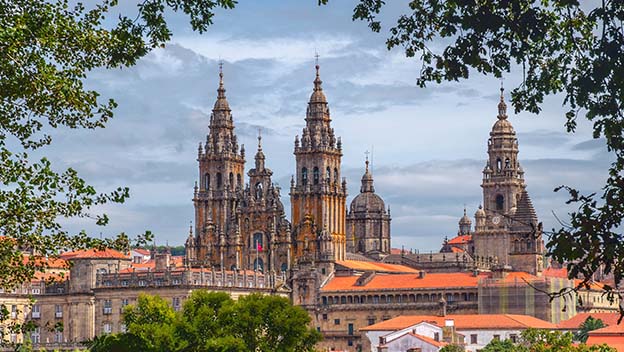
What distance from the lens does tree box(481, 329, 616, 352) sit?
291 ft

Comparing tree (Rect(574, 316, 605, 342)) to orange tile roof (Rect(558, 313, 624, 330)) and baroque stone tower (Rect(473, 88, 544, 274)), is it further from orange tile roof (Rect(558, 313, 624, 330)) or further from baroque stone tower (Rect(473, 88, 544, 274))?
baroque stone tower (Rect(473, 88, 544, 274))

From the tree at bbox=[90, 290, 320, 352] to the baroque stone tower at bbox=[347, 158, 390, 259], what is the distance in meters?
75.1

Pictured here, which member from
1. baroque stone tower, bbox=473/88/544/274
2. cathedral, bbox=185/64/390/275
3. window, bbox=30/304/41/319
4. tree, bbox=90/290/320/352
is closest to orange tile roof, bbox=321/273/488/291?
cathedral, bbox=185/64/390/275

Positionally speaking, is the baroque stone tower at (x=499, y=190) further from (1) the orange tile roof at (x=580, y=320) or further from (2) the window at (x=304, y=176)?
(1) the orange tile roof at (x=580, y=320)

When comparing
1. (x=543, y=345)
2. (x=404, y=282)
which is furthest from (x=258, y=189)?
(x=543, y=345)

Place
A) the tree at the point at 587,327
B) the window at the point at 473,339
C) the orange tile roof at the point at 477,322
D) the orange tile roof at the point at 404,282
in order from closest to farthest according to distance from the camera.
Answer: the tree at the point at 587,327 → the window at the point at 473,339 → the orange tile roof at the point at 477,322 → the orange tile roof at the point at 404,282

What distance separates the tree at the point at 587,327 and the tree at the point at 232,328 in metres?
35.7

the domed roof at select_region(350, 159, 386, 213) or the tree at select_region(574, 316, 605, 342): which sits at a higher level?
the domed roof at select_region(350, 159, 386, 213)

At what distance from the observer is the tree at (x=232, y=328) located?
3236 inches

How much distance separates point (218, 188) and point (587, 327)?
148 feet

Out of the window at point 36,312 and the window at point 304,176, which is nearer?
the window at point 36,312

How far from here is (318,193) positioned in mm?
142875

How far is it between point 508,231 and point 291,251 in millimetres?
26875

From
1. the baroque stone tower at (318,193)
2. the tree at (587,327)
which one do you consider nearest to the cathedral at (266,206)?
the baroque stone tower at (318,193)
